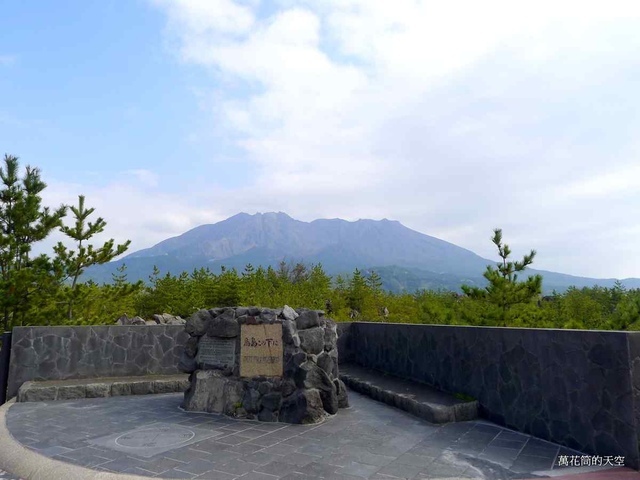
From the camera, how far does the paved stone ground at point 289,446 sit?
466 cm

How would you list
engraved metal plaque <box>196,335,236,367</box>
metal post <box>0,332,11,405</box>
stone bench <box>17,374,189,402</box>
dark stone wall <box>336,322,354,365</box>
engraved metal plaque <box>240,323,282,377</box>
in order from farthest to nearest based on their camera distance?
dark stone wall <box>336,322,354,365</box> < metal post <box>0,332,11,405</box> < stone bench <box>17,374,189,402</box> < engraved metal plaque <box>196,335,236,367</box> < engraved metal plaque <box>240,323,282,377</box>

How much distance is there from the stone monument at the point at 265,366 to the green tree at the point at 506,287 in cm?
827

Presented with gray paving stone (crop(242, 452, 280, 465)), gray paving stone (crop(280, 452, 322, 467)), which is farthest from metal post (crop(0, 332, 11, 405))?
gray paving stone (crop(280, 452, 322, 467))

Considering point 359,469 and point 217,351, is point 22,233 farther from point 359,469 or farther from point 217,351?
point 359,469

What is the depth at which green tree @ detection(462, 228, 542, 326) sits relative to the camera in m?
13.8

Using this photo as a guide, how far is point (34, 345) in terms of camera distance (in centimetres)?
958

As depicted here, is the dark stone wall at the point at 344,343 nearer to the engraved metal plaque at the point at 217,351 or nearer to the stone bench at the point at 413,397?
the stone bench at the point at 413,397

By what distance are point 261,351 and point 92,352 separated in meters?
4.97

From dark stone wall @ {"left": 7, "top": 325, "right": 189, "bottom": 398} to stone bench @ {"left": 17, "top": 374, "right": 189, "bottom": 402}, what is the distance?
0.82 feet

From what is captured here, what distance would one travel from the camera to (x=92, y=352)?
9.99 metres

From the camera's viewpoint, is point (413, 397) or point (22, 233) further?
point (22, 233)

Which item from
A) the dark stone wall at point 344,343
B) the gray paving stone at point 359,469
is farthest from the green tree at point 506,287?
the gray paving stone at point 359,469

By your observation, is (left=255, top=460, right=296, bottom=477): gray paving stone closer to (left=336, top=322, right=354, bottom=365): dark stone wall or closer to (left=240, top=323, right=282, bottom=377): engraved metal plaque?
(left=240, top=323, right=282, bottom=377): engraved metal plaque

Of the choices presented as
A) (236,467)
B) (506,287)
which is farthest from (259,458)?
(506,287)
